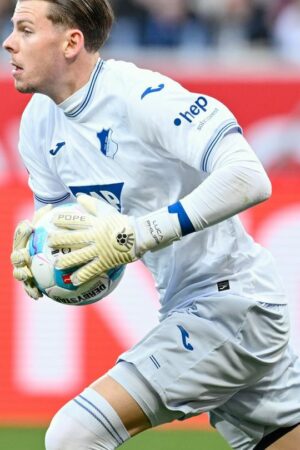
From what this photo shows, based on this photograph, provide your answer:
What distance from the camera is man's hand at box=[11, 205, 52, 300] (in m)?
4.20

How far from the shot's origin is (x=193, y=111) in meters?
4.12

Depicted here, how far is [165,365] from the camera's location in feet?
14.0

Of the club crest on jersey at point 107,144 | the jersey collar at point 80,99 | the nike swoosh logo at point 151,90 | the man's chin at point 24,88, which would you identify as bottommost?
the club crest on jersey at point 107,144

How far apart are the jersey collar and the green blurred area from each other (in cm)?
281

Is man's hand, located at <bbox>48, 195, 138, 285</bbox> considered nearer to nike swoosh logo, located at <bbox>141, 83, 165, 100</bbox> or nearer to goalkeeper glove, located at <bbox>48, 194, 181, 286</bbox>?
goalkeeper glove, located at <bbox>48, 194, 181, 286</bbox>

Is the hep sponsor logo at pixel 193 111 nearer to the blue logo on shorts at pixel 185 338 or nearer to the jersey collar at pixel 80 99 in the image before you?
the jersey collar at pixel 80 99

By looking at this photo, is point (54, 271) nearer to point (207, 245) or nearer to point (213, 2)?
point (207, 245)

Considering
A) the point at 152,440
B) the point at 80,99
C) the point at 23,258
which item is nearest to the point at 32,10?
the point at 80,99

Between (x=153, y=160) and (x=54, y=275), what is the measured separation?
0.54 metres

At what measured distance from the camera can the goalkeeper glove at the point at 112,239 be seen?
393 centimetres

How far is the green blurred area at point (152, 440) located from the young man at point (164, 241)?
2.24 m

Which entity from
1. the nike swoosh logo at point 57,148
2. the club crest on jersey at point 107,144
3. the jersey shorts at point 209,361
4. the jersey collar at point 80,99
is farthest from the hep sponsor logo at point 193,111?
the jersey shorts at point 209,361

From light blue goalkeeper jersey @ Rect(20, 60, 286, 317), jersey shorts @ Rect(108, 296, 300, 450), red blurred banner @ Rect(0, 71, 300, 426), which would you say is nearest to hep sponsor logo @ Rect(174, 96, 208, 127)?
light blue goalkeeper jersey @ Rect(20, 60, 286, 317)

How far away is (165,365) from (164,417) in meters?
0.19
